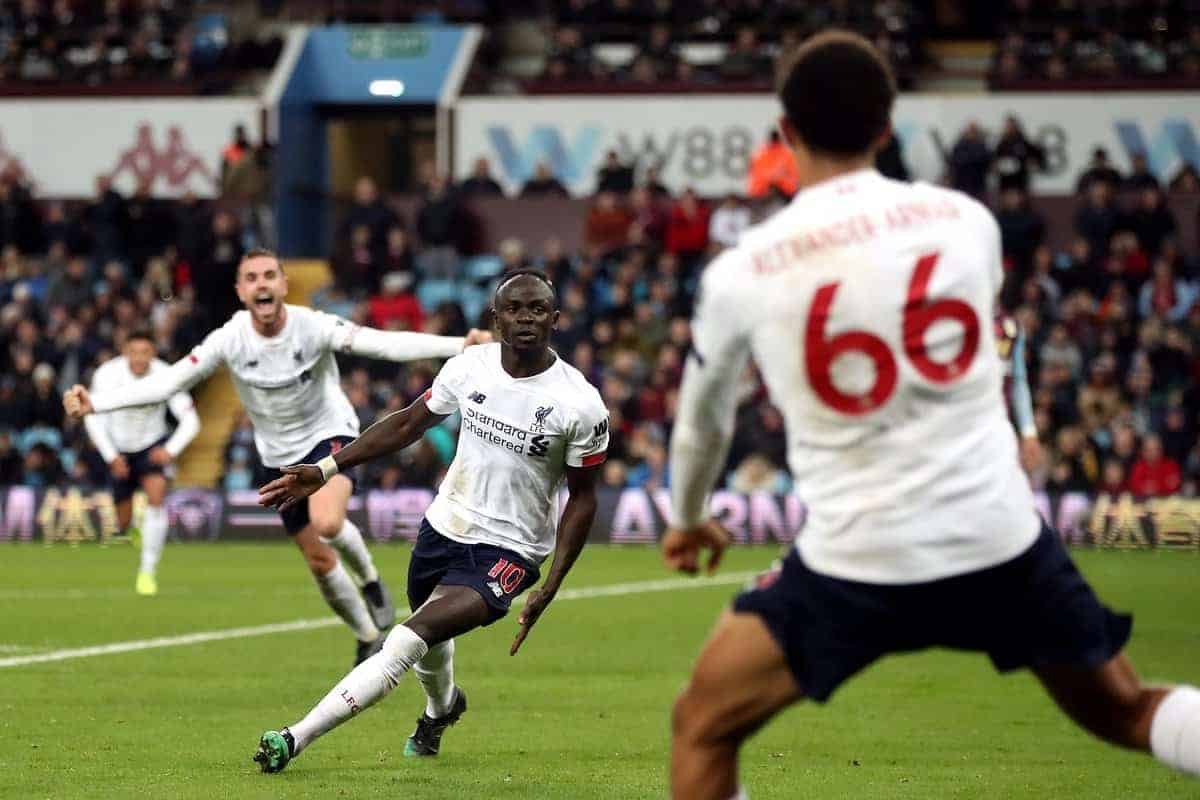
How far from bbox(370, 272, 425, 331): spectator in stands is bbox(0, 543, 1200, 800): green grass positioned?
11291 mm

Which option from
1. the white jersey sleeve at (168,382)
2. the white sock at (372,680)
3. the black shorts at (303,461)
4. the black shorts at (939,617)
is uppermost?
the black shorts at (939,617)

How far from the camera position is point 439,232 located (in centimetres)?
2969

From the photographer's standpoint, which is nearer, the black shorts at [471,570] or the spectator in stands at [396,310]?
the black shorts at [471,570]

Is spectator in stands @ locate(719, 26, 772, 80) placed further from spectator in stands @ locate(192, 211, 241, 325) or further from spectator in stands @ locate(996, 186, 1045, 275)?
spectator in stands @ locate(192, 211, 241, 325)

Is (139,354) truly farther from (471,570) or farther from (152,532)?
(471,570)

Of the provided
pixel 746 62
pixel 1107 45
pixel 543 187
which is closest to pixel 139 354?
pixel 543 187

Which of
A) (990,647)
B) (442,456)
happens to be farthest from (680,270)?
(990,647)

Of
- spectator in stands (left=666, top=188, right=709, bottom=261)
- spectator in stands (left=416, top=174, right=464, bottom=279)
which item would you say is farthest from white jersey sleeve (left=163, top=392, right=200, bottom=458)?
spectator in stands (left=416, top=174, right=464, bottom=279)

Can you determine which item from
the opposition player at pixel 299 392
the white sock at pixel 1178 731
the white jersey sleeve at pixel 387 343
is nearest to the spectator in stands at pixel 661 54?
the opposition player at pixel 299 392

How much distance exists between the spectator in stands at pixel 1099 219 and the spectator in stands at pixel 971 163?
1483 millimetres

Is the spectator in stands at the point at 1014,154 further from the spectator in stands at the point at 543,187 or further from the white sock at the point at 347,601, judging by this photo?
the white sock at the point at 347,601

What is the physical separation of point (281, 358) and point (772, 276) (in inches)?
303

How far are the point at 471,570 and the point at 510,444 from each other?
0.55m

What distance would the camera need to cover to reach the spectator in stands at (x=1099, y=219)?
89.3ft
